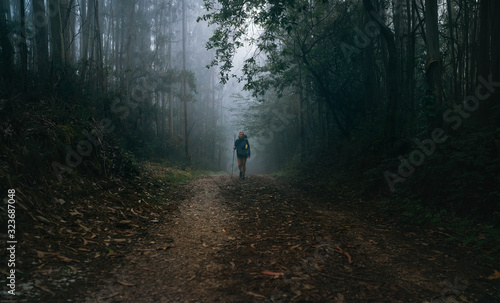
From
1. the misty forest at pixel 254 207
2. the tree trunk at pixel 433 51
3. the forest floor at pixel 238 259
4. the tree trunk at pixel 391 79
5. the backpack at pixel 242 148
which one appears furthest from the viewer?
the backpack at pixel 242 148

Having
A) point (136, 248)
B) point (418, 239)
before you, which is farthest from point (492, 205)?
point (136, 248)

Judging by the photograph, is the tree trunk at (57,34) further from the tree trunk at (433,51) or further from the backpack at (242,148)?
the tree trunk at (433,51)

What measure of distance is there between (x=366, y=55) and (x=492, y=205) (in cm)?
807

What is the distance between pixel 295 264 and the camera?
3.29 m

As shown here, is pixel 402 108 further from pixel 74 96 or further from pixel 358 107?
pixel 74 96

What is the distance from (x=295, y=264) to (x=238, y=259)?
716mm

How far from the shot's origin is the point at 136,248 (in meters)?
3.80

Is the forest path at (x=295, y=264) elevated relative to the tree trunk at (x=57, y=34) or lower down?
lower down

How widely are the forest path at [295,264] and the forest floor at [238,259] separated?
0.04 feet

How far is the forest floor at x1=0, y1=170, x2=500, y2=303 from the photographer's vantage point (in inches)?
105

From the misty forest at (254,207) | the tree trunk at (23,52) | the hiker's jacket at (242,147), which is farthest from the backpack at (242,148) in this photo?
the tree trunk at (23,52)

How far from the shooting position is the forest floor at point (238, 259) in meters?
2.66

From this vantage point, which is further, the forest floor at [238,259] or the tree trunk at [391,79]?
the tree trunk at [391,79]

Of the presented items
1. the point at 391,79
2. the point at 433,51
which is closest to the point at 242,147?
the point at 391,79
